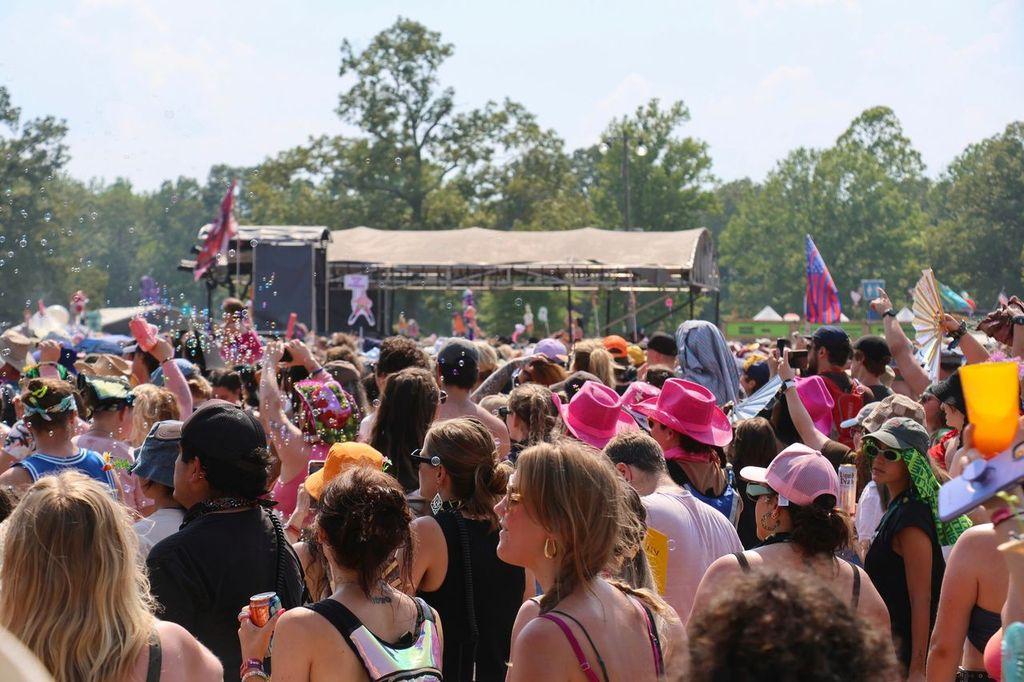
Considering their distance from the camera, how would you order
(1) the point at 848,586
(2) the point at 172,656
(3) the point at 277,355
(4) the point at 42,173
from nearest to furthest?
(2) the point at 172,656
(1) the point at 848,586
(3) the point at 277,355
(4) the point at 42,173

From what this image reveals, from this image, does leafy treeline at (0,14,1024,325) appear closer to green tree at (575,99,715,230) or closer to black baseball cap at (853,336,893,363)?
green tree at (575,99,715,230)

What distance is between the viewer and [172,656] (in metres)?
2.83

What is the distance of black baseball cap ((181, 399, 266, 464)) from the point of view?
3678 millimetres

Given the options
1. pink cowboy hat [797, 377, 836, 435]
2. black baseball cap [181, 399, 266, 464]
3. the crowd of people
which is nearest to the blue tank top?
the crowd of people

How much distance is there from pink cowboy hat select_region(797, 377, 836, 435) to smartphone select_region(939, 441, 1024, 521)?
4919 mm

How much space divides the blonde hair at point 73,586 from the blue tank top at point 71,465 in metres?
2.23

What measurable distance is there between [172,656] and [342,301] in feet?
79.1

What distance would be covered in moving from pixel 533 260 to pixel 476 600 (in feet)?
71.5

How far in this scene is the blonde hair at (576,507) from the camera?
10.1 feet

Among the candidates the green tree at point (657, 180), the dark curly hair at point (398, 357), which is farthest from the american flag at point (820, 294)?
the green tree at point (657, 180)

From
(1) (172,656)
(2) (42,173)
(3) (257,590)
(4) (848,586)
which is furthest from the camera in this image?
(2) (42,173)

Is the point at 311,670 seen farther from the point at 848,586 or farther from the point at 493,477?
the point at 848,586

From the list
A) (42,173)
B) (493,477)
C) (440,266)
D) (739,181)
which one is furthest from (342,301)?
(739,181)

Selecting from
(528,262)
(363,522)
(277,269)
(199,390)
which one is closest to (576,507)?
(363,522)
